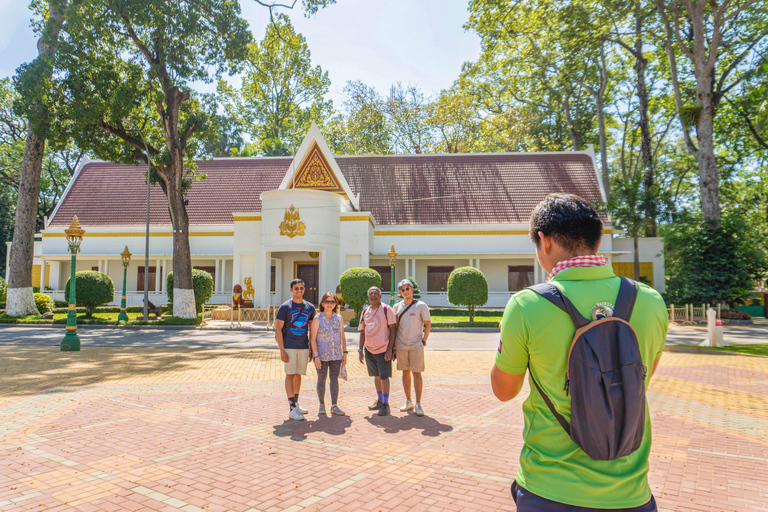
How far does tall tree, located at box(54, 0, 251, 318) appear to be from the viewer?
20703mm

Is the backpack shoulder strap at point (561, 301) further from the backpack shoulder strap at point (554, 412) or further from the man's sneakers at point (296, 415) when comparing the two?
the man's sneakers at point (296, 415)

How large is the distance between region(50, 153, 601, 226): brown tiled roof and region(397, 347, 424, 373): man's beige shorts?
24.2 m

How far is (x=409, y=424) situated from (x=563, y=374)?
5165 millimetres

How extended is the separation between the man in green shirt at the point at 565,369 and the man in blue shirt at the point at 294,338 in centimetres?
540

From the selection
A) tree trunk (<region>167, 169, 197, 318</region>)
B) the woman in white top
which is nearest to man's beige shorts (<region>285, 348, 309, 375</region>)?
the woman in white top

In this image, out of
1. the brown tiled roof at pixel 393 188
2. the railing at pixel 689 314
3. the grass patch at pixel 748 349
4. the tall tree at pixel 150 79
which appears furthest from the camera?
the brown tiled roof at pixel 393 188

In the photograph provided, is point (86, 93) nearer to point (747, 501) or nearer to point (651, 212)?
point (747, 501)

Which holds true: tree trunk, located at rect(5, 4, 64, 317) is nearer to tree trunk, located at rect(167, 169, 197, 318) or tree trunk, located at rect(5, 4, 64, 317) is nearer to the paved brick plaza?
tree trunk, located at rect(167, 169, 197, 318)

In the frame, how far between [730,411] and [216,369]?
9617mm

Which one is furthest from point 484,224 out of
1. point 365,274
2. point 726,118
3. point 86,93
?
point 86,93

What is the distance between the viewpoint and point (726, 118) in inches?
1323

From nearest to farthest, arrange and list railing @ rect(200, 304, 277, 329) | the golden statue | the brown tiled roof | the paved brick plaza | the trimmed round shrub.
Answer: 1. the paved brick plaza
2. railing @ rect(200, 304, 277, 329)
3. the trimmed round shrub
4. the golden statue
5. the brown tiled roof

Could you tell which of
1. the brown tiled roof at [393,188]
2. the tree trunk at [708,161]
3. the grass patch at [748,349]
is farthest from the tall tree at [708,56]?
the grass patch at [748,349]

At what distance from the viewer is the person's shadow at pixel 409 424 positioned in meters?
6.31
